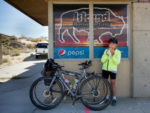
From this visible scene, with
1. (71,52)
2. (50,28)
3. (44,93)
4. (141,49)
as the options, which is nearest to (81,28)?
(71,52)

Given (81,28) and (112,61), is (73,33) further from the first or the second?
(112,61)

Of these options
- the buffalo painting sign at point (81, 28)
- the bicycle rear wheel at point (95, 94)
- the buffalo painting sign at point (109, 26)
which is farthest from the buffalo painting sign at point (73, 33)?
the bicycle rear wheel at point (95, 94)

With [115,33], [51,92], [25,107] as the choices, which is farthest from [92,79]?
[25,107]

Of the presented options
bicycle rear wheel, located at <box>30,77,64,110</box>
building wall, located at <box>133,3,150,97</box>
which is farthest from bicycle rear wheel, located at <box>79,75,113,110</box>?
building wall, located at <box>133,3,150,97</box>

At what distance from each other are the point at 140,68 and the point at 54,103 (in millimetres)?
2607

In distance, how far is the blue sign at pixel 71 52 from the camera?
4.00m

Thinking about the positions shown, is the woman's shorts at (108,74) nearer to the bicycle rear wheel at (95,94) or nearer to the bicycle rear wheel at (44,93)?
the bicycle rear wheel at (95,94)

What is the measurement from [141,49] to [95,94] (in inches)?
75.4

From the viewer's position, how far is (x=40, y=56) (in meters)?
19.2

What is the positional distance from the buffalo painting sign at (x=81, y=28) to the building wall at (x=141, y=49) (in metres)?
0.35

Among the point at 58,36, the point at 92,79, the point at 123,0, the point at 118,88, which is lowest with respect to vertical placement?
the point at 118,88

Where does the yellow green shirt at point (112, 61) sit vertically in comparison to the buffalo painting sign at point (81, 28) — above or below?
below

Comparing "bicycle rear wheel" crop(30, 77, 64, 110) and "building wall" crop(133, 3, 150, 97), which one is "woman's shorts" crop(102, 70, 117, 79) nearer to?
"building wall" crop(133, 3, 150, 97)

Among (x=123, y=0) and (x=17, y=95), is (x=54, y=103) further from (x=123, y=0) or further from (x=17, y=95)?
(x=123, y=0)
